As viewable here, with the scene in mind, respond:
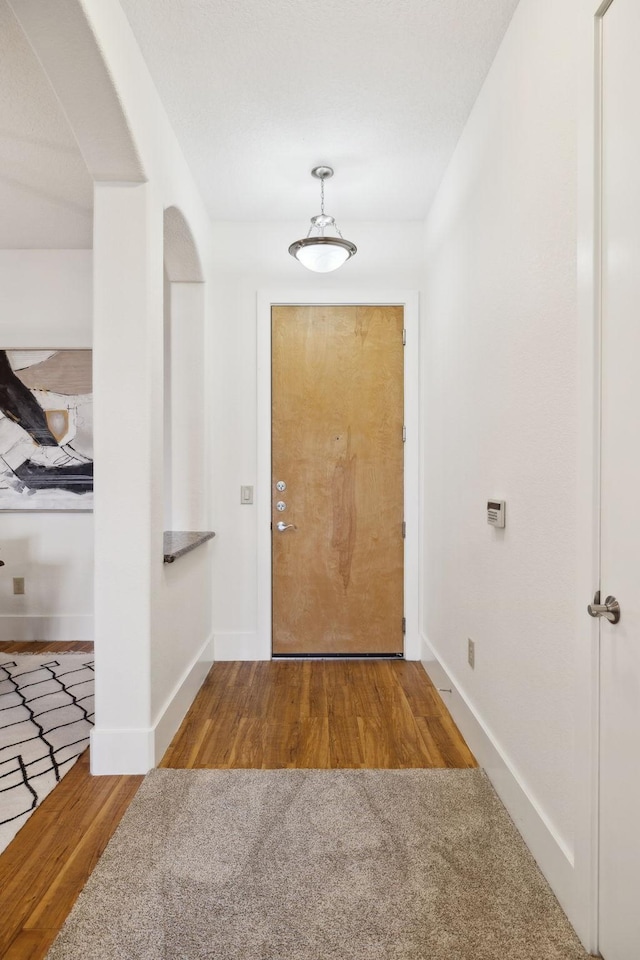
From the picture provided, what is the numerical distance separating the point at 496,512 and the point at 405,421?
1.58 metres

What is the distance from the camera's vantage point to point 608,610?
4.23 feet

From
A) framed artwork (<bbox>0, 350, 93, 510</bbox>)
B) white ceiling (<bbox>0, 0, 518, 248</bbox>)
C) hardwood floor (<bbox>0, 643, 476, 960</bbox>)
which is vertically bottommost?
hardwood floor (<bbox>0, 643, 476, 960</bbox>)

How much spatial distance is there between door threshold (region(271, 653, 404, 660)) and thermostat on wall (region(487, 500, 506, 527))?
5.61ft

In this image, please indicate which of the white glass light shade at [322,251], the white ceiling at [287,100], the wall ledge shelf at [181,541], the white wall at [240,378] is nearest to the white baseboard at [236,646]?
the white wall at [240,378]

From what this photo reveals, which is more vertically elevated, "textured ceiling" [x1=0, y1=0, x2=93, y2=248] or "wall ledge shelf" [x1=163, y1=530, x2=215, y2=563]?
"textured ceiling" [x1=0, y1=0, x2=93, y2=248]

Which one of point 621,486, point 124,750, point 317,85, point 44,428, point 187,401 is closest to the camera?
point 621,486

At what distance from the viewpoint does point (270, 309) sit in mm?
3547

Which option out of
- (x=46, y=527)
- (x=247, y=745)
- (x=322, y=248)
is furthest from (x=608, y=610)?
(x=46, y=527)

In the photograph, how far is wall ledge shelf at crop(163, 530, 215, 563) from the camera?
8.12ft

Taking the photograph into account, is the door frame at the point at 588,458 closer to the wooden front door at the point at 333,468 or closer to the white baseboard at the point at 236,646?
the wooden front door at the point at 333,468

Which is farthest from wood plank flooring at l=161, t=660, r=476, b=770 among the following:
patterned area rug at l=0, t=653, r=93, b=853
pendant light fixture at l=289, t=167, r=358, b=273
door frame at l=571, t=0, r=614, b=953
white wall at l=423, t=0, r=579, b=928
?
pendant light fixture at l=289, t=167, r=358, b=273

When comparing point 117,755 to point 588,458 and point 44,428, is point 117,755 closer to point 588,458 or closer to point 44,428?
point 588,458

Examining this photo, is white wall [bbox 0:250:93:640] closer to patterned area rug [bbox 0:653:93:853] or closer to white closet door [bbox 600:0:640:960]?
patterned area rug [bbox 0:653:93:853]

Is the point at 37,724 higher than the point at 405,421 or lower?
lower
